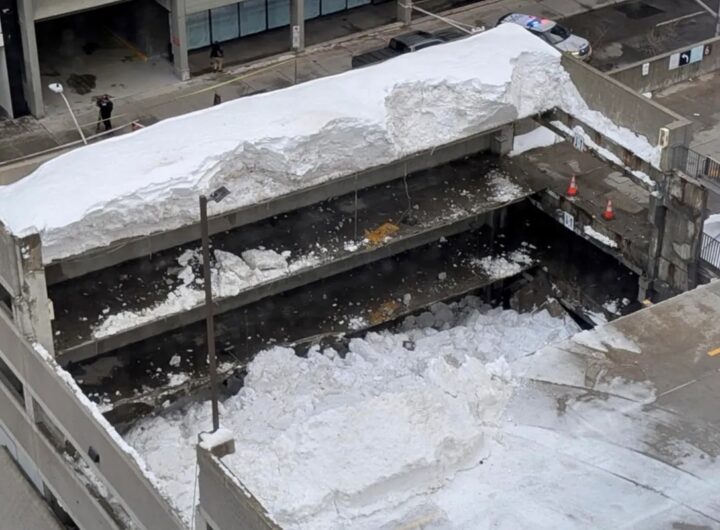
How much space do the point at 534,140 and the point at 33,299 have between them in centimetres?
1490

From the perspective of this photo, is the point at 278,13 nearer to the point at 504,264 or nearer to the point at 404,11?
the point at 404,11

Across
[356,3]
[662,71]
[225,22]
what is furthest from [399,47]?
[662,71]

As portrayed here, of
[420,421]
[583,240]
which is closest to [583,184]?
→ [583,240]

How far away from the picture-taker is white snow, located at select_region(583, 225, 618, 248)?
34.9 meters

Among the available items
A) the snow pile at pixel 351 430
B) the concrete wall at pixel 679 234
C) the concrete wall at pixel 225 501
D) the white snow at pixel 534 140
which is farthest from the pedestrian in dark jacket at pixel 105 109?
the concrete wall at pixel 225 501

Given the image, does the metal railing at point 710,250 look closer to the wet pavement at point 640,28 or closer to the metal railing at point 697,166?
the metal railing at point 697,166

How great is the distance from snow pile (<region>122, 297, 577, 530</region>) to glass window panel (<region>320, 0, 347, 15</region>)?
20.2 m

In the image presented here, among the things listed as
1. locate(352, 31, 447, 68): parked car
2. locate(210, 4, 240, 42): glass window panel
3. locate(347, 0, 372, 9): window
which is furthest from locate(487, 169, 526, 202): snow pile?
locate(347, 0, 372, 9): window

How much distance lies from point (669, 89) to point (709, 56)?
1.71 m

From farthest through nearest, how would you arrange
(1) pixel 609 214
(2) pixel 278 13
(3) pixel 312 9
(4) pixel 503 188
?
1. (3) pixel 312 9
2. (2) pixel 278 13
3. (4) pixel 503 188
4. (1) pixel 609 214

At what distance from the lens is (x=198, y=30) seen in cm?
4853

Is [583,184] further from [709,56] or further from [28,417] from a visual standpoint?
[28,417]

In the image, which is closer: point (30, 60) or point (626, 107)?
point (626, 107)

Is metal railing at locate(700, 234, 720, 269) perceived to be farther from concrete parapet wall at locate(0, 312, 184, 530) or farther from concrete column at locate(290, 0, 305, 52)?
concrete column at locate(290, 0, 305, 52)
